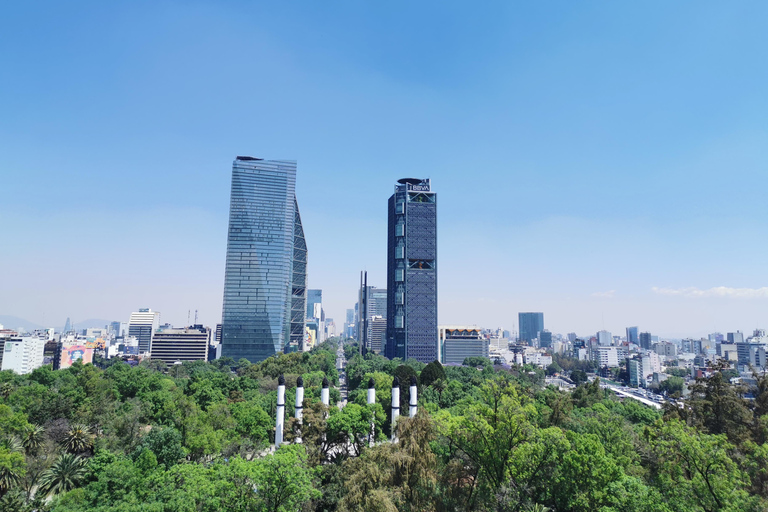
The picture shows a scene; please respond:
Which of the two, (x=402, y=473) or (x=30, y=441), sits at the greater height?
(x=402, y=473)

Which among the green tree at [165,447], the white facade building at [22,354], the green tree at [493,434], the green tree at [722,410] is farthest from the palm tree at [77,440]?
the white facade building at [22,354]

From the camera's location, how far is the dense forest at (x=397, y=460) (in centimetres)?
2597

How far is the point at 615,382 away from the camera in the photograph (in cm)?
19188

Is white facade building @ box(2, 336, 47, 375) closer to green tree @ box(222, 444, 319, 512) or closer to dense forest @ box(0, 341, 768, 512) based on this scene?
dense forest @ box(0, 341, 768, 512)

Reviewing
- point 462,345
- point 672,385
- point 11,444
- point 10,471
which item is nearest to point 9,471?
point 10,471

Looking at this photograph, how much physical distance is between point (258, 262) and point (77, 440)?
338 feet

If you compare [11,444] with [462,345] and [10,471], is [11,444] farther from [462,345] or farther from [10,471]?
[462,345]

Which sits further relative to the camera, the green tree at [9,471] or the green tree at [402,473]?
the green tree at [9,471]

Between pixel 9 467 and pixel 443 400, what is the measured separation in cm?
5459

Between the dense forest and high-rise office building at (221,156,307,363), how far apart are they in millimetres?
89120

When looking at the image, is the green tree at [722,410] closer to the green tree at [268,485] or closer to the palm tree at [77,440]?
the green tree at [268,485]

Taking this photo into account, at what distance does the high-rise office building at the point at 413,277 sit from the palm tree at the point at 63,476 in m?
139

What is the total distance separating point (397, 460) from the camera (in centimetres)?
2916

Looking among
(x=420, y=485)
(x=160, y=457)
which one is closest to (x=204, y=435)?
(x=160, y=457)
